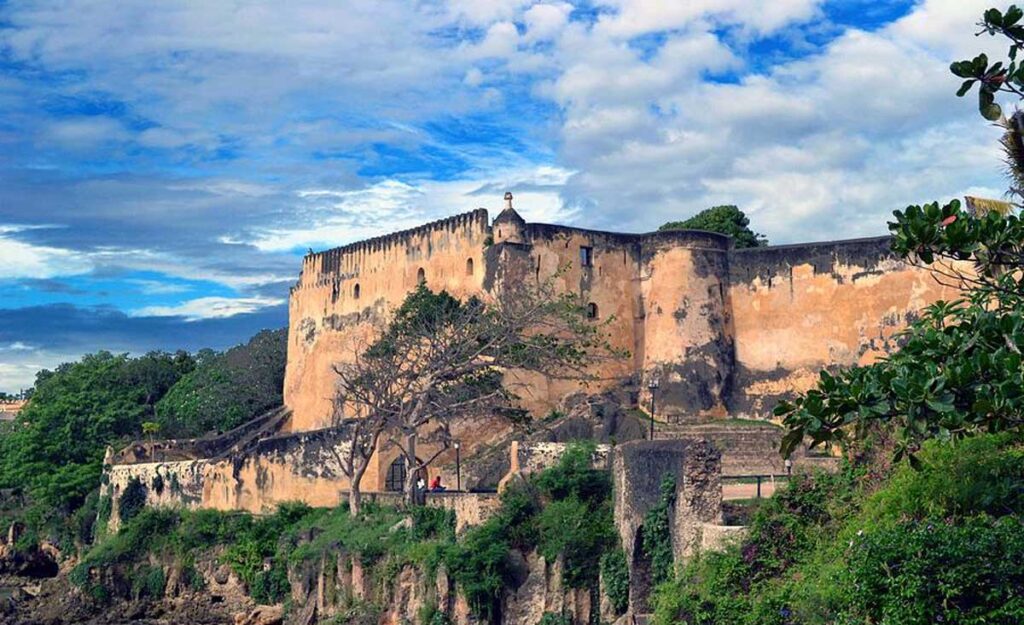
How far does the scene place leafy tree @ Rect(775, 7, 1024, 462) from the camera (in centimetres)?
1028

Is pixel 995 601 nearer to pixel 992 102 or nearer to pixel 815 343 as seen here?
pixel 992 102

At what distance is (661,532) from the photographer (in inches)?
810

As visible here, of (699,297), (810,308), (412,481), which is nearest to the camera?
(412,481)

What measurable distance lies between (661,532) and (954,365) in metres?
10.5

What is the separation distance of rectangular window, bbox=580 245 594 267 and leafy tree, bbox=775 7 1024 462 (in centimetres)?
2618

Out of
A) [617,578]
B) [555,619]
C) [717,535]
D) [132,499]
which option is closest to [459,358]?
[555,619]

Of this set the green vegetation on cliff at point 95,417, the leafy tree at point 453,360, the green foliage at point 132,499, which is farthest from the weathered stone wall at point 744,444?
the green vegetation on cliff at point 95,417

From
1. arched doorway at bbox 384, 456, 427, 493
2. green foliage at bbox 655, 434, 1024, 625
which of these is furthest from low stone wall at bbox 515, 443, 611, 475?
arched doorway at bbox 384, 456, 427, 493

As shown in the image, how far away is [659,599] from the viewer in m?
19.1

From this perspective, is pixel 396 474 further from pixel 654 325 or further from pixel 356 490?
pixel 654 325

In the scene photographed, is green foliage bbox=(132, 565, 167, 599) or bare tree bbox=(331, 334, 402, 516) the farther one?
green foliage bbox=(132, 565, 167, 599)

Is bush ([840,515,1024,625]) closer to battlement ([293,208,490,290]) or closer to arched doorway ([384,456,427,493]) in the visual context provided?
arched doorway ([384,456,427,493])

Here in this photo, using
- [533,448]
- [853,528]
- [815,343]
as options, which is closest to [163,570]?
[533,448]

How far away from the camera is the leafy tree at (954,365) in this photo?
10281mm
